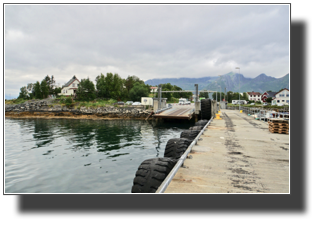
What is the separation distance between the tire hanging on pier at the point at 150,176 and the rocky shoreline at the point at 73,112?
43018 millimetres

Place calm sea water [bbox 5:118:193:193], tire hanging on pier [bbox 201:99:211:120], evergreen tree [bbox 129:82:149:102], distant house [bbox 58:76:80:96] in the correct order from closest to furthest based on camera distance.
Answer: calm sea water [bbox 5:118:193:193]
tire hanging on pier [bbox 201:99:211:120]
evergreen tree [bbox 129:82:149:102]
distant house [bbox 58:76:80:96]

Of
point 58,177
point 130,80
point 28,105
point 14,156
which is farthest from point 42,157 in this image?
point 130,80

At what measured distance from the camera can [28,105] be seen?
63.1 meters

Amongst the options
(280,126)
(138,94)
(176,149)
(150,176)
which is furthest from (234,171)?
(138,94)

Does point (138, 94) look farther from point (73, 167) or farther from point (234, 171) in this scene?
point (234, 171)

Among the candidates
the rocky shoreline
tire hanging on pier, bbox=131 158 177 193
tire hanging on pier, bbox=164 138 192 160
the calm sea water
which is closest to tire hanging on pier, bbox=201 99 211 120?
the calm sea water

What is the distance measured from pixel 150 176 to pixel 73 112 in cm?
5633

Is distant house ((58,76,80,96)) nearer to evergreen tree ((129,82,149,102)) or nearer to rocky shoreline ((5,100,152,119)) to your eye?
rocky shoreline ((5,100,152,119))

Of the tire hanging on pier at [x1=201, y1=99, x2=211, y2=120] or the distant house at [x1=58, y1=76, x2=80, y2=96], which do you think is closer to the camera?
the tire hanging on pier at [x1=201, y1=99, x2=211, y2=120]

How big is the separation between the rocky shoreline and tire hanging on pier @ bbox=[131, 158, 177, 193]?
43018mm

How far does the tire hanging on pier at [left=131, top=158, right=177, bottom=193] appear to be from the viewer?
4.78m

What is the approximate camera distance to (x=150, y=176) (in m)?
4.95

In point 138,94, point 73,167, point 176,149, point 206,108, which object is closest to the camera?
point 176,149
